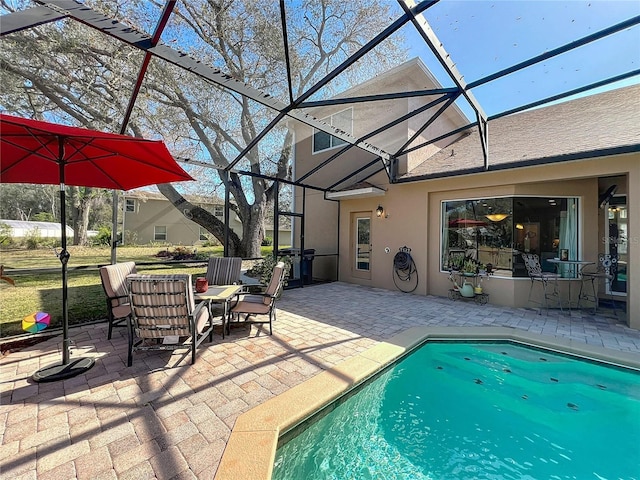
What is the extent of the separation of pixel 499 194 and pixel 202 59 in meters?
7.90

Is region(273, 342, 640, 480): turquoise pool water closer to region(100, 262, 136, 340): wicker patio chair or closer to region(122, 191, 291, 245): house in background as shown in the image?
region(100, 262, 136, 340): wicker patio chair

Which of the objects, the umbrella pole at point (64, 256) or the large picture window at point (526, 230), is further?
the large picture window at point (526, 230)

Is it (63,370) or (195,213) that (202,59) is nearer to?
(195,213)

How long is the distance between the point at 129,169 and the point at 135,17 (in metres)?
4.79

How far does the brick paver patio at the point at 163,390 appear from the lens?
2.09 m

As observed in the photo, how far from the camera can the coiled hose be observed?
8484 mm

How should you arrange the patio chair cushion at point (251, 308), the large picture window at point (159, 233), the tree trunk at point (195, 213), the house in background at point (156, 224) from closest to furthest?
the patio chair cushion at point (251, 308) < the tree trunk at point (195, 213) < the house in background at point (156, 224) < the large picture window at point (159, 233)

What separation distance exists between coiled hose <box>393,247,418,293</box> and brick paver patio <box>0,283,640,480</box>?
2.67 meters

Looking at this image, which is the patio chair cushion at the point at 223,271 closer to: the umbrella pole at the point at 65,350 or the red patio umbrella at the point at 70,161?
the red patio umbrella at the point at 70,161

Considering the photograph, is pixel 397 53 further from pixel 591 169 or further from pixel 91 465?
pixel 91 465

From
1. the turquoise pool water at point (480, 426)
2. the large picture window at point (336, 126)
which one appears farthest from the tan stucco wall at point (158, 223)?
the turquoise pool water at point (480, 426)

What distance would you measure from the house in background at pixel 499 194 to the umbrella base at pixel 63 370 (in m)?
6.09

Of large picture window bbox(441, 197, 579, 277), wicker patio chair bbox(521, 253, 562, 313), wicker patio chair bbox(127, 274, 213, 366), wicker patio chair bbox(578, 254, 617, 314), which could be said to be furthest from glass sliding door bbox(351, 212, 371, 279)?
wicker patio chair bbox(127, 274, 213, 366)

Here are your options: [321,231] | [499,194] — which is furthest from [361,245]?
[499,194]
